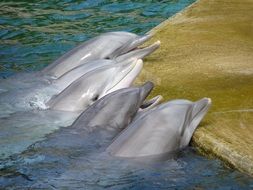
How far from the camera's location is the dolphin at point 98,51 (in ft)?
28.2

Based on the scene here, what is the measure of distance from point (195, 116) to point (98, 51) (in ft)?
8.05

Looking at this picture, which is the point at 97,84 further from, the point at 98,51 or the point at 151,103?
the point at 98,51

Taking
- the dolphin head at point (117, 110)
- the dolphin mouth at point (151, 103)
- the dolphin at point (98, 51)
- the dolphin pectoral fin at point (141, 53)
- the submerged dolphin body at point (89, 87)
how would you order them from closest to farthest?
1. the dolphin head at point (117, 110)
2. the dolphin mouth at point (151, 103)
3. the submerged dolphin body at point (89, 87)
4. the dolphin pectoral fin at point (141, 53)
5. the dolphin at point (98, 51)

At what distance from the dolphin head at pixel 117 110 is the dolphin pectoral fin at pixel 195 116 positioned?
0.63 meters

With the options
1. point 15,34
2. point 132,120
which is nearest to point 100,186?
point 132,120

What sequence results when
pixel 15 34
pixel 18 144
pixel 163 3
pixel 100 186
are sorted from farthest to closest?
pixel 163 3 < pixel 15 34 < pixel 18 144 < pixel 100 186

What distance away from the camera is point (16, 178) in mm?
6055

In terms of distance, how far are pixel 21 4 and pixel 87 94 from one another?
6.64 metres

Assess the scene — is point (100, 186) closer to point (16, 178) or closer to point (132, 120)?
point (16, 178)

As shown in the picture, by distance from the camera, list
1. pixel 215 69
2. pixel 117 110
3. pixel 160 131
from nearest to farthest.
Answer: pixel 160 131
pixel 117 110
pixel 215 69

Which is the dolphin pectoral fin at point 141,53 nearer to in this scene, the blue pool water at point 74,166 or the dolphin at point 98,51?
the dolphin at point 98,51

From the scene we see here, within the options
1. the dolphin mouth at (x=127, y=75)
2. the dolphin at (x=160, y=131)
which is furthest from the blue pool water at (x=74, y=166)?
the dolphin mouth at (x=127, y=75)

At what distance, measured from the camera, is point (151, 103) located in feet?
23.2

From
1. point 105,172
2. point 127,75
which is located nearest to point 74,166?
point 105,172
